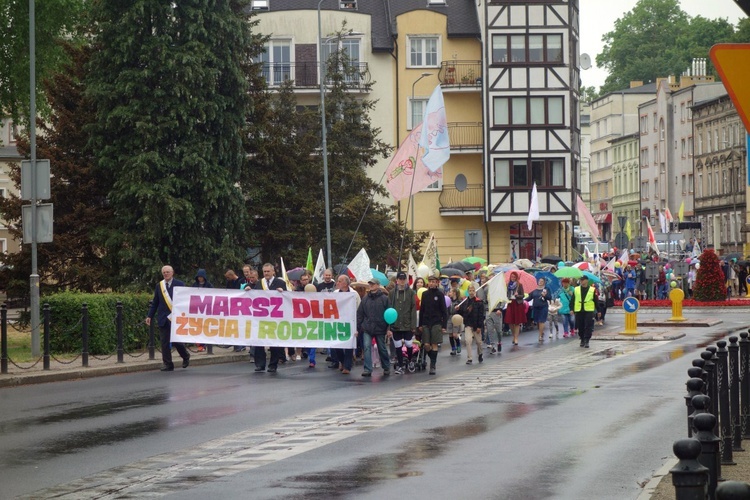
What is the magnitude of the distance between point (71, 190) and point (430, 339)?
692 inches

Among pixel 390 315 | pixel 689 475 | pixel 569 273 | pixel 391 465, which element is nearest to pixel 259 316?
pixel 390 315

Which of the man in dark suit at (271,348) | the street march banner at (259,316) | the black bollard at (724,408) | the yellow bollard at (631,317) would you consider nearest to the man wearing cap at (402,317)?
the street march banner at (259,316)

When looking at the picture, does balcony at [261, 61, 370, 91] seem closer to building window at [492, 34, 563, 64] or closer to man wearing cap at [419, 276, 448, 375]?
building window at [492, 34, 563, 64]

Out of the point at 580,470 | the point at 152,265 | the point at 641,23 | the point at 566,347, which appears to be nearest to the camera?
the point at 580,470

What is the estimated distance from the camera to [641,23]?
132 metres

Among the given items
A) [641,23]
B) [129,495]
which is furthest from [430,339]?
[641,23]

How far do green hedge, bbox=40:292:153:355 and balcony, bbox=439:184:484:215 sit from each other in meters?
41.0

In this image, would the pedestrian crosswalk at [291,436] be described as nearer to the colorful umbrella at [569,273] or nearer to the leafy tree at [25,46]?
the colorful umbrella at [569,273]

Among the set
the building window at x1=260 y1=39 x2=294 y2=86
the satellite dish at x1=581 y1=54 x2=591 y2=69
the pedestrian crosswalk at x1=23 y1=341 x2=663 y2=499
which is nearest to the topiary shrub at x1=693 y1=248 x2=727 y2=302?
the building window at x1=260 y1=39 x2=294 y2=86

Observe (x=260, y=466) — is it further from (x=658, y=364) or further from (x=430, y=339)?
(x=658, y=364)

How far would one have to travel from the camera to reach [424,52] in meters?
68.9

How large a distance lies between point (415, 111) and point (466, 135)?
3.01m

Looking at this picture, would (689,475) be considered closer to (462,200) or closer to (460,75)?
(462,200)

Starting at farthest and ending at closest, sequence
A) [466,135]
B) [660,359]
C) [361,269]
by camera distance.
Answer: [466,135] → [361,269] → [660,359]
